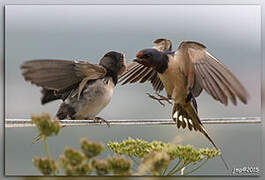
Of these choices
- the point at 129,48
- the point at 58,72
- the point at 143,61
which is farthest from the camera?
the point at 129,48

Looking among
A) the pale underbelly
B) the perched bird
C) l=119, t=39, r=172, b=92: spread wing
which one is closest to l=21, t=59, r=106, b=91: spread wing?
the perched bird

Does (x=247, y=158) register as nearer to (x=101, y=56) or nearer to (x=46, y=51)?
(x=101, y=56)

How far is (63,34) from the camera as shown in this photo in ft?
7.32

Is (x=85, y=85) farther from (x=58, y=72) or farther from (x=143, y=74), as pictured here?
(x=143, y=74)

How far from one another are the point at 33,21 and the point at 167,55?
2.63 feet

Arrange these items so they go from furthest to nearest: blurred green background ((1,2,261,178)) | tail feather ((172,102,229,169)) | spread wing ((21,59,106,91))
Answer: blurred green background ((1,2,261,178)) < tail feather ((172,102,229,169)) < spread wing ((21,59,106,91))

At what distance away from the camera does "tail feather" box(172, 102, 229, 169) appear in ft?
6.78

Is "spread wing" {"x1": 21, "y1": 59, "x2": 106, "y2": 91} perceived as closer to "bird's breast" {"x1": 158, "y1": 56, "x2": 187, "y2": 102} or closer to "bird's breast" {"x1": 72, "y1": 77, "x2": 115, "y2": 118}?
"bird's breast" {"x1": 72, "y1": 77, "x2": 115, "y2": 118}

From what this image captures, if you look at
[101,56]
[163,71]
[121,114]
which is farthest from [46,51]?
[163,71]

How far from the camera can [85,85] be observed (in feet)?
6.66

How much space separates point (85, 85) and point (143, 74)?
12.7 inches

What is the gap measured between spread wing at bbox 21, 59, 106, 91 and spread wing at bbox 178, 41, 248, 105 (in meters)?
0.44

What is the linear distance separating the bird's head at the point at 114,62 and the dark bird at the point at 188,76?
6 centimetres

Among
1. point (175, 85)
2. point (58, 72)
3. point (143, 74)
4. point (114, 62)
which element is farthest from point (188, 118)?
point (58, 72)
